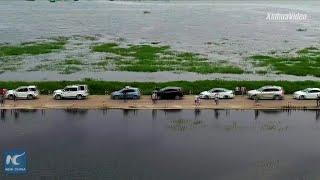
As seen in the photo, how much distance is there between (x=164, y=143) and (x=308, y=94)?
23.0m

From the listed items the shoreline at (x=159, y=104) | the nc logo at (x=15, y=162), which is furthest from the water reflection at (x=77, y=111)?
the nc logo at (x=15, y=162)

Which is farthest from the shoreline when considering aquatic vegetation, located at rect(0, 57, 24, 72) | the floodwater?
aquatic vegetation, located at rect(0, 57, 24, 72)

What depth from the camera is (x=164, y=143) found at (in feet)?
132

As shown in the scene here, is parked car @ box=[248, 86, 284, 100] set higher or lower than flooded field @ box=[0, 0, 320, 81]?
lower

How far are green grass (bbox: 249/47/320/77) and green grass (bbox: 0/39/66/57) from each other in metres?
41.8

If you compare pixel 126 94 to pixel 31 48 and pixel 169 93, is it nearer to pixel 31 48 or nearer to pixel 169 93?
pixel 169 93

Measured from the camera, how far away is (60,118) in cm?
4809

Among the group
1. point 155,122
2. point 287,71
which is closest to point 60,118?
point 155,122

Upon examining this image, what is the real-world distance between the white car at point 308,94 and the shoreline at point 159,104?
2.48 ft

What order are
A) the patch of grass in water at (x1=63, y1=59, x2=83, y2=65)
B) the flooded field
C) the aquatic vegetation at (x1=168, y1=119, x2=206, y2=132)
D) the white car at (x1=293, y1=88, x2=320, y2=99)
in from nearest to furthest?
the aquatic vegetation at (x1=168, y1=119, x2=206, y2=132)
the white car at (x1=293, y1=88, x2=320, y2=99)
the flooded field
the patch of grass in water at (x1=63, y1=59, x2=83, y2=65)

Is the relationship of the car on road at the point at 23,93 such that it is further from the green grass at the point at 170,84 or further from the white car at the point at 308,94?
the white car at the point at 308,94

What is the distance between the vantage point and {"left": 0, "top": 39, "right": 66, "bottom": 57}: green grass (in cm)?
9922

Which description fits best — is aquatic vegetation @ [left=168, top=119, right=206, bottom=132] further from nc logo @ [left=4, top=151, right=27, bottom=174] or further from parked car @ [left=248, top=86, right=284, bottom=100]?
nc logo @ [left=4, top=151, right=27, bottom=174]

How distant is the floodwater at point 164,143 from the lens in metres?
34.5
